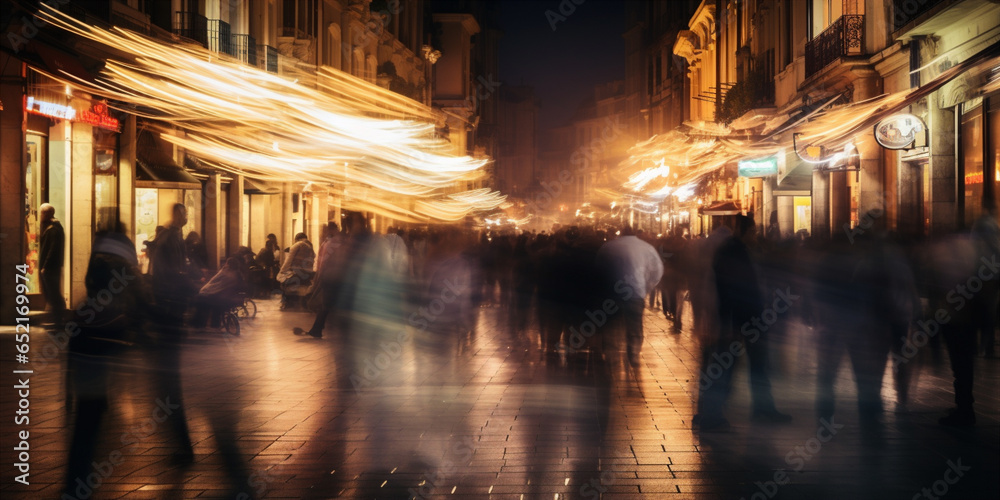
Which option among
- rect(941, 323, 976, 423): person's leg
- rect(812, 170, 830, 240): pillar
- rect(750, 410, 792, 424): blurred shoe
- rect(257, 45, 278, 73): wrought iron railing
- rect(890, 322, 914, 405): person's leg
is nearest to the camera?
rect(941, 323, 976, 423): person's leg

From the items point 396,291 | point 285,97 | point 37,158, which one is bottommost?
point 396,291

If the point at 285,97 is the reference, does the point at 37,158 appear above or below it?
below

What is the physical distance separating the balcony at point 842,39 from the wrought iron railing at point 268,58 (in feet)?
48.8

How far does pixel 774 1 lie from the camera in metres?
28.5

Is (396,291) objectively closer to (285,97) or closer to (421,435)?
(421,435)

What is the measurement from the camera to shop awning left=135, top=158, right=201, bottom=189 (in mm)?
20172

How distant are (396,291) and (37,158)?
8110 mm

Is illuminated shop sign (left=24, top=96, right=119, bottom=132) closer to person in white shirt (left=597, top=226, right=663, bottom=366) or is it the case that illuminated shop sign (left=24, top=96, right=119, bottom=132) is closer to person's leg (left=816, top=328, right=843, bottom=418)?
person in white shirt (left=597, top=226, right=663, bottom=366)

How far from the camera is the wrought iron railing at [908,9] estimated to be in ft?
53.4

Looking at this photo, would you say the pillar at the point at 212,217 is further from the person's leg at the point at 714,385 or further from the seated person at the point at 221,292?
the person's leg at the point at 714,385

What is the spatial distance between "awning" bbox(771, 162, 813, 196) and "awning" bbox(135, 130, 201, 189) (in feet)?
48.8

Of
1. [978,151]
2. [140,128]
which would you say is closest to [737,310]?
[978,151]

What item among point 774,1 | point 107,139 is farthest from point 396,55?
point 107,139

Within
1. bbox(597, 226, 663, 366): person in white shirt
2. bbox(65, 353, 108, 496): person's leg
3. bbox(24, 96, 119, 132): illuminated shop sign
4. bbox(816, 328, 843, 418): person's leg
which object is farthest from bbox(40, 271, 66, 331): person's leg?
bbox(816, 328, 843, 418): person's leg
